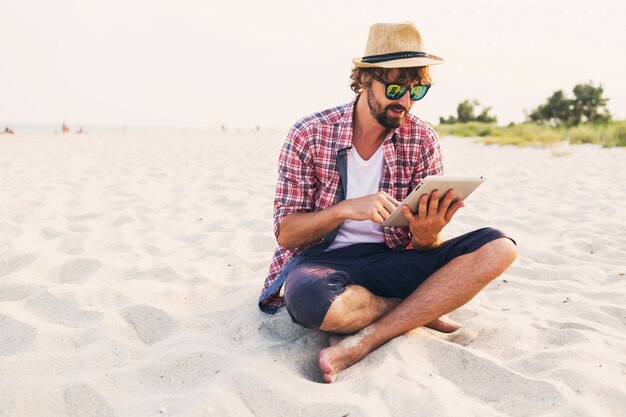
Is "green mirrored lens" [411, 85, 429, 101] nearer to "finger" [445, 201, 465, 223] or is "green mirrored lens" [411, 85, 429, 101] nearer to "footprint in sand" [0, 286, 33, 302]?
"finger" [445, 201, 465, 223]

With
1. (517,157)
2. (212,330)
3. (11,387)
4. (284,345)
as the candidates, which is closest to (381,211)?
(284,345)

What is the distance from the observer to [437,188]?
Result: 7.02 ft

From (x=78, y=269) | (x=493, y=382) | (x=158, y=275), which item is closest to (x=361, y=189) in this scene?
(x=493, y=382)

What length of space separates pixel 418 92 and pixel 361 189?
0.51m

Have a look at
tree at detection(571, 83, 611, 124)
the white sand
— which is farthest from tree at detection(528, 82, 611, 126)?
the white sand

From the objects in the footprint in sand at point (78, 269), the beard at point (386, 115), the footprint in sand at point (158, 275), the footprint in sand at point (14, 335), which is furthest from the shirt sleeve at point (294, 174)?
the footprint in sand at point (78, 269)

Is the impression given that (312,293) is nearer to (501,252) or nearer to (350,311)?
(350,311)

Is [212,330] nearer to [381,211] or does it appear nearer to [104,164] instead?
[381,211]

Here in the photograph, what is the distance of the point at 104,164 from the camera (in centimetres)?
840

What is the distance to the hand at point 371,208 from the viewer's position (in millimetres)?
2188

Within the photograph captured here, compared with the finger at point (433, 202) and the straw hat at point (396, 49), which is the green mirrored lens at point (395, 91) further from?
the finger at point (433, 202)

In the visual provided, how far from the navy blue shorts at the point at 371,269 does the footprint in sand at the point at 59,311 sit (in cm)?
95

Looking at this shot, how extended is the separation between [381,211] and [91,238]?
245 cm

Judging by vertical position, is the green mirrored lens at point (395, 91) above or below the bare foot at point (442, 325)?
above
